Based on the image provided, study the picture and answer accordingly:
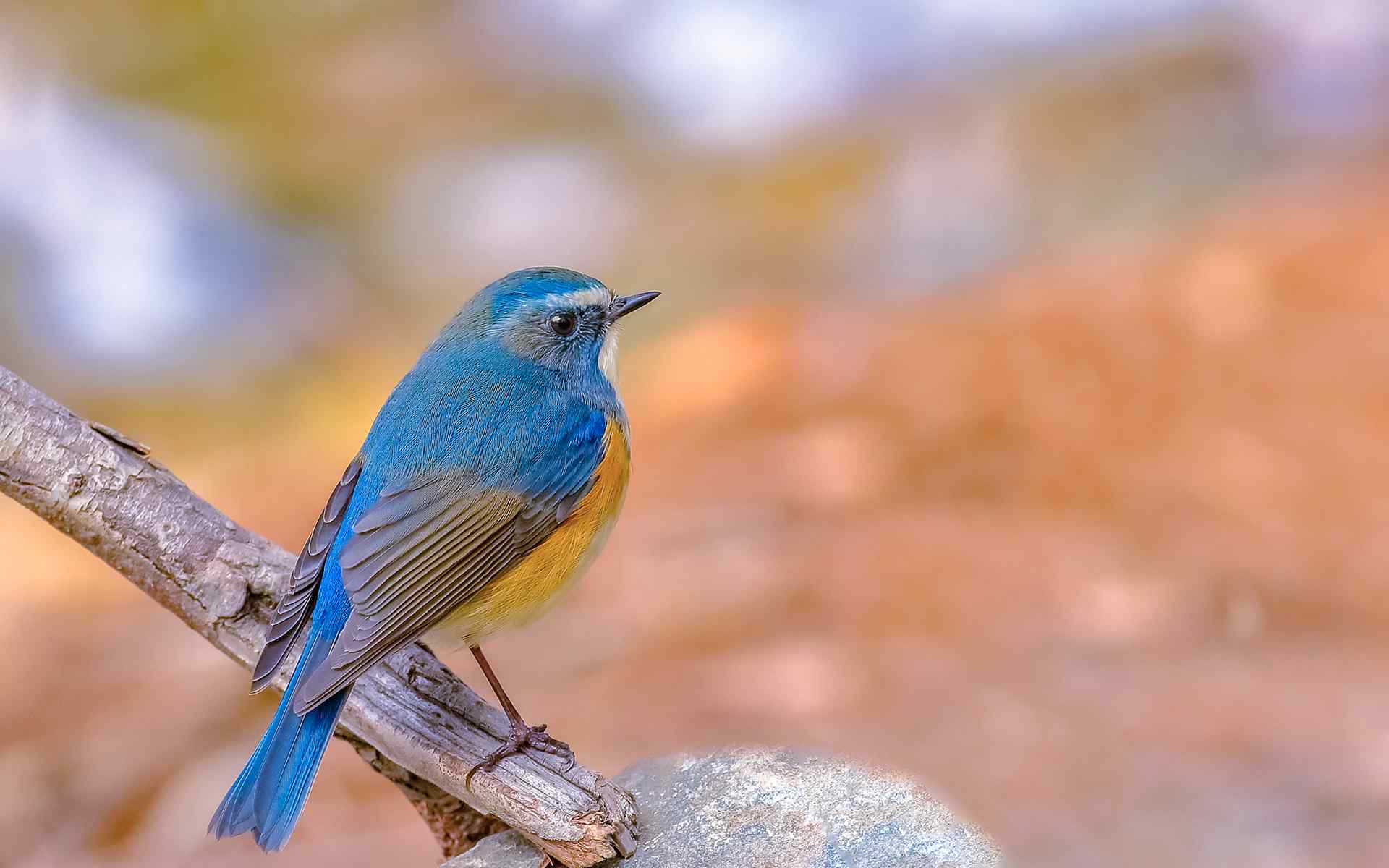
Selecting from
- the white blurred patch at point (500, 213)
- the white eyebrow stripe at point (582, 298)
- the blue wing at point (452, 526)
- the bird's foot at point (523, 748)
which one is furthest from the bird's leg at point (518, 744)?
the white blurred patch at point (500, 213)

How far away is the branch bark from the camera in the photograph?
3.21 m

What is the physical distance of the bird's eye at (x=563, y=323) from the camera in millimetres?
3525

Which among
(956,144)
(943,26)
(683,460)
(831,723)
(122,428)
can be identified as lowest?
(831,723)

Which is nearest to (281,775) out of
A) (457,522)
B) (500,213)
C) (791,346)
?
(457,522)

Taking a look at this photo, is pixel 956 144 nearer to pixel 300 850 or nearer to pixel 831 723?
pixel 831 723

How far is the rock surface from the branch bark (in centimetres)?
10

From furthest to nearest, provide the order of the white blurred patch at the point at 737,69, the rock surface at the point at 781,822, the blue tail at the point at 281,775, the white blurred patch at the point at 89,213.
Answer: the white blurred patch at the point at 737,69
the white blurred patch at the point at 89,213
the rock surface at the point at 781,822
the blue tail at the point at 281,775

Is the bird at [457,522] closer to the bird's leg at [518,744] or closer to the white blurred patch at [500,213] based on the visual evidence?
the bird's leg at [518,744]

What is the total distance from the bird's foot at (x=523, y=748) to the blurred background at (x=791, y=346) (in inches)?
40.9

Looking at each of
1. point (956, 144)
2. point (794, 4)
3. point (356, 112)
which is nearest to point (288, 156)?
point (356, 112)

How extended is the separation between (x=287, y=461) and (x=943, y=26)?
4.68 m

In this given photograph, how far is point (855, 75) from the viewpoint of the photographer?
852 centimetres

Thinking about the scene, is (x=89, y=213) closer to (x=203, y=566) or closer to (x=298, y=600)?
(x=203, y=566)

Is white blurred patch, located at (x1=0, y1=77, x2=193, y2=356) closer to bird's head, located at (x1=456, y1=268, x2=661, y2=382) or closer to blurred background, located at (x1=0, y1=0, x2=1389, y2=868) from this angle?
blurred background, located at (x1=0, y1=0, x2=1389, y2=868)
